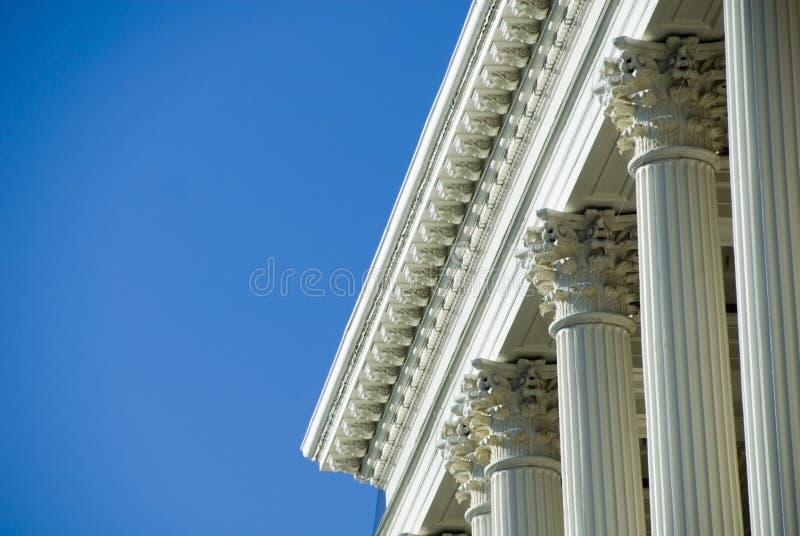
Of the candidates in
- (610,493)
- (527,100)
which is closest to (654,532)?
(610,493)

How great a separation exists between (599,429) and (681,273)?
5545 millimetres


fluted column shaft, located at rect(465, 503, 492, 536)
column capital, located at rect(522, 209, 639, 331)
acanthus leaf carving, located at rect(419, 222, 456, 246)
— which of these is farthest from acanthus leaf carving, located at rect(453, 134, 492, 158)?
fluted column shaft, located at rect(465, 503, 492, 536)

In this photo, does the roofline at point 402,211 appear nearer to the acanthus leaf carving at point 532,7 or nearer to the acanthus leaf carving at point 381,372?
the acanthus leaf carving at point 381,372

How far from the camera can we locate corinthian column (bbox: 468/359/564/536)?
40.7 meters

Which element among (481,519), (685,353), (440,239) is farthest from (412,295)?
(685,353)

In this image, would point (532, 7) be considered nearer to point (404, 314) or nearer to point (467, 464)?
point (467, 464)

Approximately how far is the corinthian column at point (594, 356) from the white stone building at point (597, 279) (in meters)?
0.05

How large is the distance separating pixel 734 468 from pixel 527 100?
1215 cm

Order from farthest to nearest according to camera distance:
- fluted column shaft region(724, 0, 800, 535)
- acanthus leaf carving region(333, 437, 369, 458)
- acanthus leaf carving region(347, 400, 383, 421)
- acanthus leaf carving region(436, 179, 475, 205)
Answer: acanthus leaf carving region(333, 437, 369, 458) < acanthus leaf carving region(347, 400, 383, 421) < acanthus leaf carving region(436, 179, 475, 205) < fluted column shaft region(724, 0, 800, 535)

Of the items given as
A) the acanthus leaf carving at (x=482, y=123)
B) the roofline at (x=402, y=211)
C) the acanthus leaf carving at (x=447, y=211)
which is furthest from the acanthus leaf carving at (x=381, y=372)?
the acanthus leaf carving at (x=482, y=123)

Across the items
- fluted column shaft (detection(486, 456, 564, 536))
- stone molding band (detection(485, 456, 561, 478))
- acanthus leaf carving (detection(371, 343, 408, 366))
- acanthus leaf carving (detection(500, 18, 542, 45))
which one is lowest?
fluted column shaft (detection(486, 456, 564, 536))

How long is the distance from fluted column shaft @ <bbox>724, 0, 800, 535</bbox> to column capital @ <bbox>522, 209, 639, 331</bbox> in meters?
9.99

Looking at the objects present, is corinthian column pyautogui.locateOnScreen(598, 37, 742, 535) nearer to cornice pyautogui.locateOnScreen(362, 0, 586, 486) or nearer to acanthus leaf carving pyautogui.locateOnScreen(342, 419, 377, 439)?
cornice pyautogui.locateOnScreen(362, 0, 586, 486)

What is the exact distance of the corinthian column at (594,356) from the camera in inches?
1348
